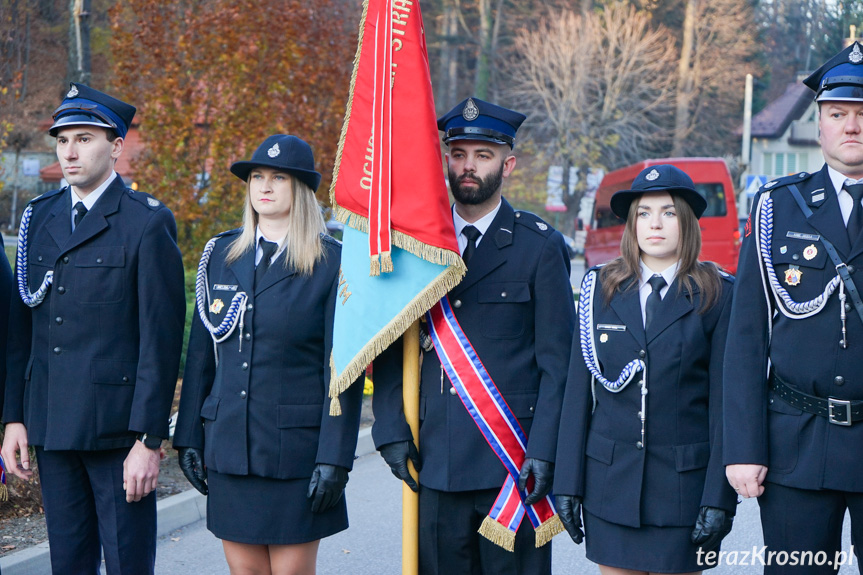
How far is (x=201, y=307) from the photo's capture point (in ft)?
13.1

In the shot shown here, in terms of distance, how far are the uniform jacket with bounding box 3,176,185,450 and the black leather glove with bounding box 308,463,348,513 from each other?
69cm

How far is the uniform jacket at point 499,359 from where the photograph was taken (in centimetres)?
372

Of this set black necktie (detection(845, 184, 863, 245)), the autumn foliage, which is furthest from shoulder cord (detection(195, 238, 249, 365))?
the autumn foliage

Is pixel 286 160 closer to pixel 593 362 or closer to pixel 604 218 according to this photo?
pixel 593 362

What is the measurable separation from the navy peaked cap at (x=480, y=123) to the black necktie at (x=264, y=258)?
869 mm

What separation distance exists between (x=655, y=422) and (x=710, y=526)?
0.41m

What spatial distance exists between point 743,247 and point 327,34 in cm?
1053

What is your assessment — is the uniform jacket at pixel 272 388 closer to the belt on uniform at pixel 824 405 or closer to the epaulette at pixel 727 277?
the epaulette at pixel 727 277

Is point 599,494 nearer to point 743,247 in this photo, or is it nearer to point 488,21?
point 743,247

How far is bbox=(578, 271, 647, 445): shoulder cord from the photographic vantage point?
349 cm

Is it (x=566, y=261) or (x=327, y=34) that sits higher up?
(x=327, y=34)

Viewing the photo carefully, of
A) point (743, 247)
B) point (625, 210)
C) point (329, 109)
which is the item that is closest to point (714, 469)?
point (743, 247)

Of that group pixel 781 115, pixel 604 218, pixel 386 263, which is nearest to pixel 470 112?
pixel 386 263

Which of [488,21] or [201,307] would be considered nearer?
[201,307]
